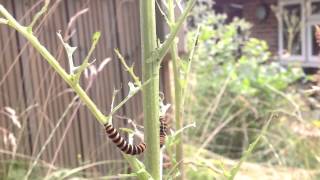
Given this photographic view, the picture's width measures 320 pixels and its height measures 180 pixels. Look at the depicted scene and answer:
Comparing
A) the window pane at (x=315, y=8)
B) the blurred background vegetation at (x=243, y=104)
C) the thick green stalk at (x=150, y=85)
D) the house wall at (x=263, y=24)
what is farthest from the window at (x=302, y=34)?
the thick green stalk at (x=150, y=85)

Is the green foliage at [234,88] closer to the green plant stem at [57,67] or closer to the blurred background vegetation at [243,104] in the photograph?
the blurred background vegetation at [243,104]

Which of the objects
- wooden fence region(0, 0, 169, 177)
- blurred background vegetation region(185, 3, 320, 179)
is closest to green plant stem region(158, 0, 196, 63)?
wooden fence region(0, 0, 169, 177)

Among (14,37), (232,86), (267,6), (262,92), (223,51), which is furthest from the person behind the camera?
(267,6)

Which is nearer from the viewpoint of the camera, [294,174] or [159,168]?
[159,168]

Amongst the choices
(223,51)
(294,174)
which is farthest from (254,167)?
(223,51)

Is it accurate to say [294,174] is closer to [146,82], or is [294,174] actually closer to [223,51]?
[146,82]

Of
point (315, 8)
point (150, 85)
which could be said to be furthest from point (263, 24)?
point (150, 85)

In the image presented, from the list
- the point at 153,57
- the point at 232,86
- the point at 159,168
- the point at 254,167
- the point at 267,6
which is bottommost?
the point at 254,167
